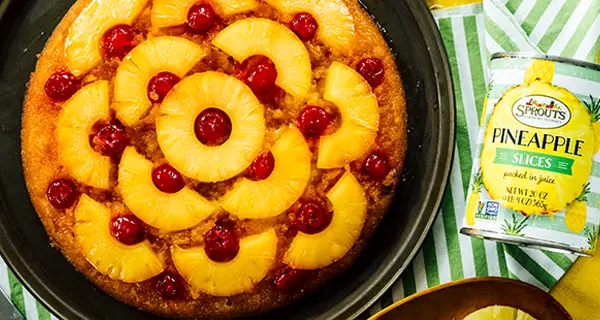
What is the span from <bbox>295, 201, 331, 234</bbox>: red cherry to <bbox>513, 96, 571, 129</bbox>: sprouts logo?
706mm

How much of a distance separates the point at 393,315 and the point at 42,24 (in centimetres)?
158

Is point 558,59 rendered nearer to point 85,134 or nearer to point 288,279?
point 288,279

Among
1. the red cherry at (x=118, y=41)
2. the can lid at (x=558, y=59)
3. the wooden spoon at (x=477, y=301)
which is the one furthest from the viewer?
the red cherry at (x=118, y=41)

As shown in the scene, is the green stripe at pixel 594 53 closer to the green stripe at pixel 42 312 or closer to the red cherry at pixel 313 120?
the red cherry at pixel 313 120

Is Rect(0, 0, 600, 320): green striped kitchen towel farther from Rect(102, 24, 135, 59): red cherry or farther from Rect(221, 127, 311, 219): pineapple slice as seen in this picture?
Rect(102, 24, 135, 59): red cherry

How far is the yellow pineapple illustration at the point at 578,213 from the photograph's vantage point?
235 cm

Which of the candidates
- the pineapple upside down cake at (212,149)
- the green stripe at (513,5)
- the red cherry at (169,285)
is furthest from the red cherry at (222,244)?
the green stripe at (513,5)

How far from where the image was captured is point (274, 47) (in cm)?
262

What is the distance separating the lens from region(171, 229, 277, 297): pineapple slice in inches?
103

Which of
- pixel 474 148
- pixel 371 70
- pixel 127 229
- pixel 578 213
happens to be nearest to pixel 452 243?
pixel 474 148

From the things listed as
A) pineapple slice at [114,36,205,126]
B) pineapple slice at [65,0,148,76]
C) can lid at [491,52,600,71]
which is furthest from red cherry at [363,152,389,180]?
pineapple slice at [65,0,148,76]

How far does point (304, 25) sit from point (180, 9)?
1.39 feet

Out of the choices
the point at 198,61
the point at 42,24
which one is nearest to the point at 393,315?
the point at 198,61

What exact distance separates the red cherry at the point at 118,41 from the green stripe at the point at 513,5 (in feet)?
4.35
